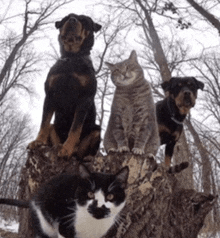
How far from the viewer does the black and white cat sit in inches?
37.2

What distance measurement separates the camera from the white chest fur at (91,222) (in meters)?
0.94

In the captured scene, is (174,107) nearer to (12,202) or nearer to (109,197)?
(109,197)

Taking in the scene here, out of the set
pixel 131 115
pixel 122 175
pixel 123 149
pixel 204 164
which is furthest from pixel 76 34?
pixel 204 164

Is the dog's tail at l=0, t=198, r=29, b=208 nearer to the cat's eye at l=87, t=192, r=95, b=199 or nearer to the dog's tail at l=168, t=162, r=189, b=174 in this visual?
the cat's eye at l=87, t=192, r=95, b=199

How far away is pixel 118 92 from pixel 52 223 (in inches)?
35.3

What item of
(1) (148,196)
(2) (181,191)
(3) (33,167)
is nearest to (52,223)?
(3) (33,167)

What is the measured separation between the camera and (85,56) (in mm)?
1468

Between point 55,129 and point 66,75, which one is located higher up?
point 66,75

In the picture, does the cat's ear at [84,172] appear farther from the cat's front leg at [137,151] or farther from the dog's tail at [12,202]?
the cat's front leg at [137,151]

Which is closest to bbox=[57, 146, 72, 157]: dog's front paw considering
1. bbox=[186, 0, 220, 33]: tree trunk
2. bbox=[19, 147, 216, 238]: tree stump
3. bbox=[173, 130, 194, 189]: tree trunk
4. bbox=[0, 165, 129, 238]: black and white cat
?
bbox=[19, 147, 216, 238]: tree stump

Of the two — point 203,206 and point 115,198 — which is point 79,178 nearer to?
point 115,198

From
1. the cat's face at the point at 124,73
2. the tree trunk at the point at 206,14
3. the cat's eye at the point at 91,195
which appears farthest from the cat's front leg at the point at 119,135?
the tree trunk at the point at 206,14

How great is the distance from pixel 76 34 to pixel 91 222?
916 mm

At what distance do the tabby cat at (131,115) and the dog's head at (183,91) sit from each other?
140 mm
